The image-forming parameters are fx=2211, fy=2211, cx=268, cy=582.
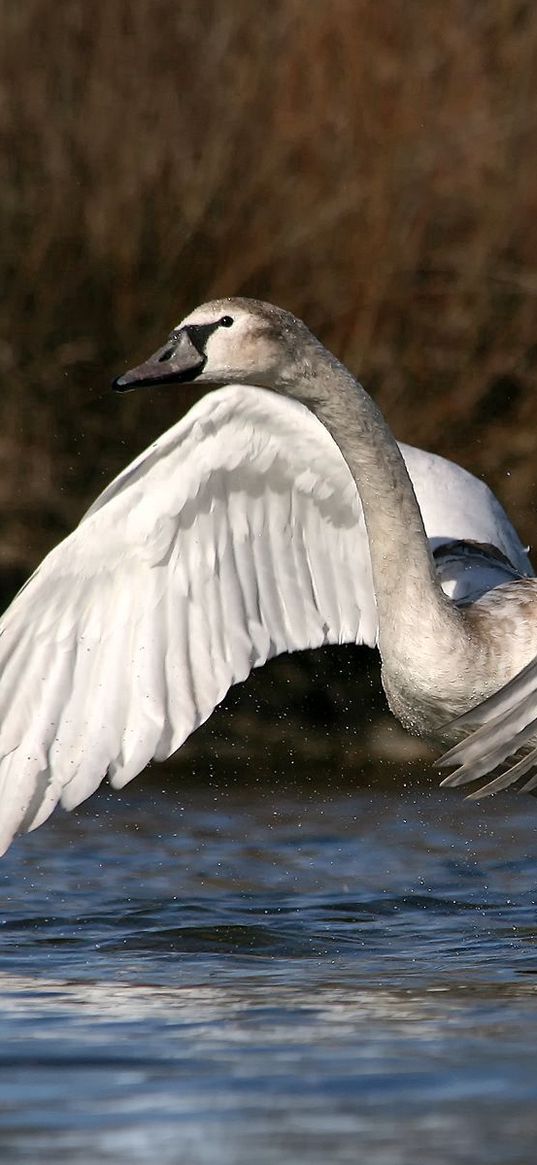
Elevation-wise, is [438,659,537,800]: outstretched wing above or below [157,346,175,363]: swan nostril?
below

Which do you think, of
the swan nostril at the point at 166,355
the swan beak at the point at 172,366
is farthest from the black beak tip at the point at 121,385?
the swan nostril at the point at 166,355

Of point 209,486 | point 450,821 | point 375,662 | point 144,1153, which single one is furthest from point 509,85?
point 144,1153

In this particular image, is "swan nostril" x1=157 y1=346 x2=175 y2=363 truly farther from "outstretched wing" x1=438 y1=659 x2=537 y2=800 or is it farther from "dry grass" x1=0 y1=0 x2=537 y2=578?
"dry grass" x1=0 y1=0 x2=537 y2=578

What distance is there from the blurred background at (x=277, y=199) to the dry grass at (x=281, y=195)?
0.01 meters

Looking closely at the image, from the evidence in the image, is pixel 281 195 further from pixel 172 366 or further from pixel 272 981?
pixel 272 981

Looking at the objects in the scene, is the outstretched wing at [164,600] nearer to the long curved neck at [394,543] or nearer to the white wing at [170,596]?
the white wing at [170,596]

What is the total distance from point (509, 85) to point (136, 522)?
5.56 meters

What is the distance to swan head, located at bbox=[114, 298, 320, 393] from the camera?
5012 mm

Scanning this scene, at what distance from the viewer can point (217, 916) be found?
6023 mm

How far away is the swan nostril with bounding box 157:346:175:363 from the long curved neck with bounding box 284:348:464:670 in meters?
0.49

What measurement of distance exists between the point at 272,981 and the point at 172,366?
1466mm

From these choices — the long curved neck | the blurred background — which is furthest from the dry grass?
the long curved neck

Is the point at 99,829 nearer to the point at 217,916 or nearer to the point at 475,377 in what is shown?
the point at 217,916

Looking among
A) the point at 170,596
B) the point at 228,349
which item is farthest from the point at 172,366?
the point at 170,596
